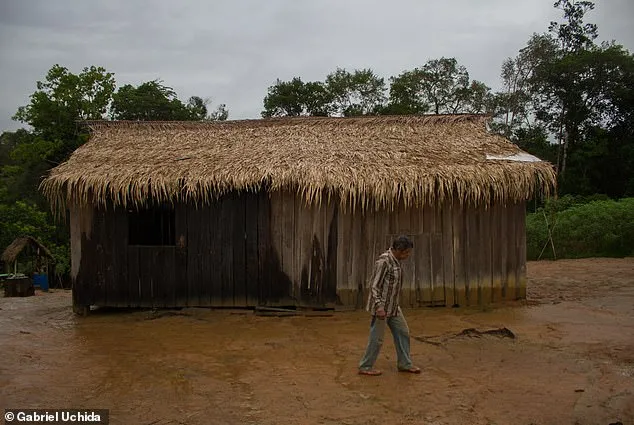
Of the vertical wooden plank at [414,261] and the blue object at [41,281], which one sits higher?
the vertical wooden plank at [414,261]

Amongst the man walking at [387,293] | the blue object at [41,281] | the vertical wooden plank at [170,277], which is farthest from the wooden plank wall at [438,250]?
the blue object at [41,281]

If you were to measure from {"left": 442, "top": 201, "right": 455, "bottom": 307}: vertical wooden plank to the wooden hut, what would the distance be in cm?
2

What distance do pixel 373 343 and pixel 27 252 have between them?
13.6 meters

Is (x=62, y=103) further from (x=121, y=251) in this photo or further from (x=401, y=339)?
(x=401, y=339)

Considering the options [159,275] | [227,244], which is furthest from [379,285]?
[159,275]

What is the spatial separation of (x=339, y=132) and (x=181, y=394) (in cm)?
627

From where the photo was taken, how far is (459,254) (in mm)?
8695

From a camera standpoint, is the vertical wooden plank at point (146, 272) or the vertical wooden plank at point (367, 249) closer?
the vertical wooden plank at point (367, 249)

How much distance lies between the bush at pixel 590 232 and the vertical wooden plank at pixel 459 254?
21.5ft

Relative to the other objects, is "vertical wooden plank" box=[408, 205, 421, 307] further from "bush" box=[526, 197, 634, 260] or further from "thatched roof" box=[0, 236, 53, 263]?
"thatched roof" box=[0, 236, 53, 263]

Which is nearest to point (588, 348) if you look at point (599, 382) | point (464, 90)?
point (599, 382)

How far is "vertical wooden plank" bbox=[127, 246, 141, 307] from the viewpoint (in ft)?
29.1

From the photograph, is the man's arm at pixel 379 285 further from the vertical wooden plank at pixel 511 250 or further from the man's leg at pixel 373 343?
the vertical wooden plank at pixel 511 250

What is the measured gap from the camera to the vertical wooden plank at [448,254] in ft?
28.5
